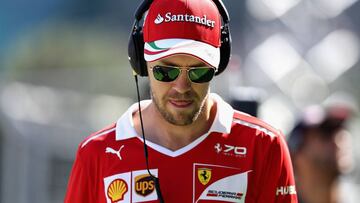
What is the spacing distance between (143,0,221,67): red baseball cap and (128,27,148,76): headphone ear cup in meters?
0.09

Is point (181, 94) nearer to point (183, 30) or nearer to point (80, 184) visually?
point (183, 30)

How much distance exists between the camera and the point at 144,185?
420 centimetres

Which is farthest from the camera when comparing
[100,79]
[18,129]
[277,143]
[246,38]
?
[100,79]

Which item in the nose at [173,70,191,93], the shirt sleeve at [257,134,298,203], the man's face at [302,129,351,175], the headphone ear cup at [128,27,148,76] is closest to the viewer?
the nose at [173,70,191,93]

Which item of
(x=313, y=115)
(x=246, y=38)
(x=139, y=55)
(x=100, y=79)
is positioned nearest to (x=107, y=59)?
(x=100, y=79)

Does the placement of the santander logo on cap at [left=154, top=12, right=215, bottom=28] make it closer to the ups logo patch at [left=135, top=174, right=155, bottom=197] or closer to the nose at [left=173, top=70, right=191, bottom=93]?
the nose at [left=173, top=70, right=191, bottom=93]

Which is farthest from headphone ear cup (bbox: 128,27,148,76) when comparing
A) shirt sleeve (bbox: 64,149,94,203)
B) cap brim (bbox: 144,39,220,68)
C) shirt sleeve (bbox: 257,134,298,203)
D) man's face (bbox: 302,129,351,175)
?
man's face (bbox: 302,129,351,175)

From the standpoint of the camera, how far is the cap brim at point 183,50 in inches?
159

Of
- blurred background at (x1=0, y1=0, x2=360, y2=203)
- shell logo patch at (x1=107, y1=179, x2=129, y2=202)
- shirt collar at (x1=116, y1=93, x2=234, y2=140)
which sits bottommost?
shell logo patch at (x1=107, y1=179, x2=129, y2=202)

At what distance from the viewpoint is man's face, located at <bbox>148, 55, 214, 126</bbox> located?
4047mm

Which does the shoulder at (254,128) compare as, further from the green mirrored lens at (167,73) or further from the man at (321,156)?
the man at (321,156)

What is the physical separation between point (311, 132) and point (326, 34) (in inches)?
204

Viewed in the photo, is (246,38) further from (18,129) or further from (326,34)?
(18,129)

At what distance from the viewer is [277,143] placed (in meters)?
4.21
